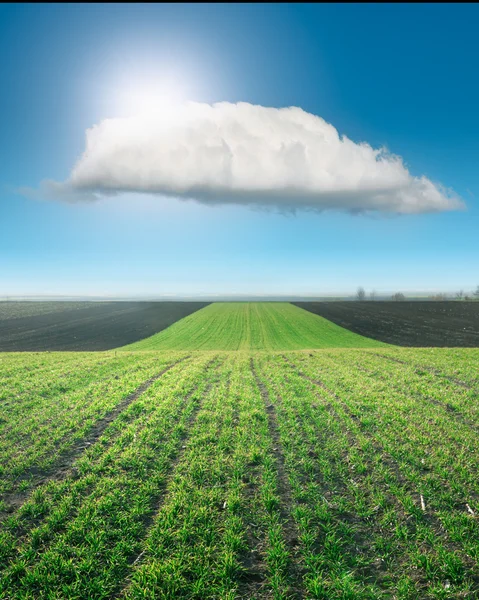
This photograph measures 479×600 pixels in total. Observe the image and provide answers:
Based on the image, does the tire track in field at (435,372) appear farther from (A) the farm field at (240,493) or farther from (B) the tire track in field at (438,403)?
(B) the tire track in field at (438,403)

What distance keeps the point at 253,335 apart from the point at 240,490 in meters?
44.6

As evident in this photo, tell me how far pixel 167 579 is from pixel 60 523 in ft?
8.79

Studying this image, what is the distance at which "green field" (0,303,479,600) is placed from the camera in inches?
197

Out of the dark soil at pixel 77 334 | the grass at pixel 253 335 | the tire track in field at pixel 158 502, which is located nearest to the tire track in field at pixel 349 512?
the tire track in field at pixel 158 502

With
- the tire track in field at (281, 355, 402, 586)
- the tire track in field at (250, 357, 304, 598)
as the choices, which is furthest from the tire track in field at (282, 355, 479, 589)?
the tire track in field at (250, 357, 304, 598)

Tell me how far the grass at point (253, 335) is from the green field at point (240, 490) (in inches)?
1113

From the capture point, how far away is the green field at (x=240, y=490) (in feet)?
16.4

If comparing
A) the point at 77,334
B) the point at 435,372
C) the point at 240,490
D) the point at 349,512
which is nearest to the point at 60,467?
the point at 240,490

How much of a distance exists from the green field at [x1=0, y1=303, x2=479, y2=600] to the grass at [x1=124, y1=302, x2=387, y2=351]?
92.8 feet

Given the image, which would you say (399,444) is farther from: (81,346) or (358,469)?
(81,346)

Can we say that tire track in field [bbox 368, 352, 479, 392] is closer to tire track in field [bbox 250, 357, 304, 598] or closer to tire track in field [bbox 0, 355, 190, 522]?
tire track in field [bbox 250, 357, 304, 598]

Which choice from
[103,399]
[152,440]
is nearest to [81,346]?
[103,399]

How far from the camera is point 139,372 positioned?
17.1m

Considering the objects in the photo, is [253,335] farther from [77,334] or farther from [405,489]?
[405,489]
